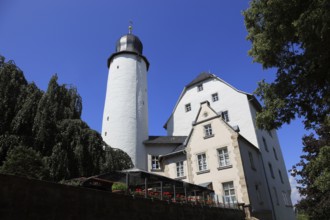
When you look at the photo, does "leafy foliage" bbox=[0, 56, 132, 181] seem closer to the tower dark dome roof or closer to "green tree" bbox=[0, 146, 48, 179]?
"green tree" bbox=[0, 146, 48, 179]

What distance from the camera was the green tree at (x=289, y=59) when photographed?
28.3 feet

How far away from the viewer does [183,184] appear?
42.5ft

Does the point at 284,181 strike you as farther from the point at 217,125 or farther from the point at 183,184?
the point at 183,184

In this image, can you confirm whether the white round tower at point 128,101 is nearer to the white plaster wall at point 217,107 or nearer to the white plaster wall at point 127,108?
the white plaster wall at point 127,108

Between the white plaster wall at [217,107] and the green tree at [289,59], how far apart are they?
634 inches

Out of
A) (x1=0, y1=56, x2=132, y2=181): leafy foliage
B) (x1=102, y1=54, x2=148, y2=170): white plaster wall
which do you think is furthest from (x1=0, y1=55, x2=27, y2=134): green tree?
(x1=102, y1=54, x2=148, y2=170): white plaster wall

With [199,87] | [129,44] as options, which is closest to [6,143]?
[129,44]

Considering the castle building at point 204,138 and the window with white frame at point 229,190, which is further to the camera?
the castle building at point 204,138

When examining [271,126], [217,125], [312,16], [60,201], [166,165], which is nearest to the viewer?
[60,201]

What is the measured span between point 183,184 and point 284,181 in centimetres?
2361

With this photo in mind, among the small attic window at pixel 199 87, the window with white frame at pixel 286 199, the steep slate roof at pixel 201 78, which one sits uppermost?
the steep slate roof at pixel 201 78

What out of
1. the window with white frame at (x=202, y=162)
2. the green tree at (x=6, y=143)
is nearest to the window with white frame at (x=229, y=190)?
the window with white frame at (x=202, y=162)

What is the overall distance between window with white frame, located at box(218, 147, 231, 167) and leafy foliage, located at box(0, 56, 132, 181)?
848cm

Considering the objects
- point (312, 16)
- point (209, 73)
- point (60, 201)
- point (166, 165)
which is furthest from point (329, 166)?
point (209, 73)
